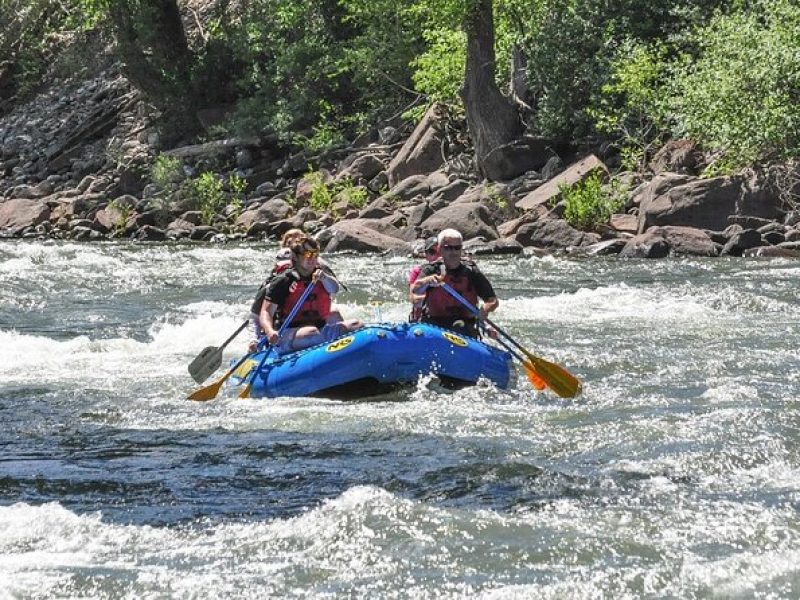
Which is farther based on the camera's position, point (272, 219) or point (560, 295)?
point (272, 219)

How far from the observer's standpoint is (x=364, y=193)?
22.6 meters

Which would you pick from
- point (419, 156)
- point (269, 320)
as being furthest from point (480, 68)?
point (269, 320)

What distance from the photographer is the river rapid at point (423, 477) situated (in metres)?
5.03

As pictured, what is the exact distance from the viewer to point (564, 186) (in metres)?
19.5

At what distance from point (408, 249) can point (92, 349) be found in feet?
25.8

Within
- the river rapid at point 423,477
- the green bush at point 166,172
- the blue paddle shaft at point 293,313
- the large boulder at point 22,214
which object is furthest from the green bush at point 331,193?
the blue paddle shaft at point 293,313

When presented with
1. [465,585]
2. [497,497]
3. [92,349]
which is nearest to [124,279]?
[92,349]

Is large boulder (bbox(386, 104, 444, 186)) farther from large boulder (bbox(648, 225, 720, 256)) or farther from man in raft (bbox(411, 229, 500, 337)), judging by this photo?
man in raft (bbox(411, 229, 500, 337))

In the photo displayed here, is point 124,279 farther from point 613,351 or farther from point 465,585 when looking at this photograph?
point 465,585

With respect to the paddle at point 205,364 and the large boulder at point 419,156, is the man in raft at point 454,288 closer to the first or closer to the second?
→ the paddle at point 205,364

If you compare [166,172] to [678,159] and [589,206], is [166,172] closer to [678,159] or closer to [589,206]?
[589,206]

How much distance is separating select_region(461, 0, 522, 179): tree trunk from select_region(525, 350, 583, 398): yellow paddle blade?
1360cm

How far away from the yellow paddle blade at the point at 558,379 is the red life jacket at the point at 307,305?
1.43m

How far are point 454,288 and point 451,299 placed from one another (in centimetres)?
8
